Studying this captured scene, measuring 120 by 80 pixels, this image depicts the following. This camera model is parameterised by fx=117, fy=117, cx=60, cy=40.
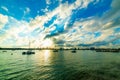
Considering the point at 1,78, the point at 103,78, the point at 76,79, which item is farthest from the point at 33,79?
the point at 103,78

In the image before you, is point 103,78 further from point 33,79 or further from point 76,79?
point 33,79

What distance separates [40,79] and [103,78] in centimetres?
1570

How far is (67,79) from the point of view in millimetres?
28375

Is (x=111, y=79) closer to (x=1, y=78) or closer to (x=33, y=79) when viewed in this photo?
(x=33, y=79)

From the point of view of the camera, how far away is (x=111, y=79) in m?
28.4

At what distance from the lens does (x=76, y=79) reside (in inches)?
1115

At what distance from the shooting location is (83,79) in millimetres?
27969

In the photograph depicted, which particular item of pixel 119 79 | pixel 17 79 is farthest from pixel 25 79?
pixel 119 79

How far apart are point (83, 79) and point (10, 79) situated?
57.7ft

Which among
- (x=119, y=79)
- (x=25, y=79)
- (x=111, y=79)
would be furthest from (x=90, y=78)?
(x=25, y=79)

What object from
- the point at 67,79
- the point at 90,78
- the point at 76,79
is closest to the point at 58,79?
the point at 67,79

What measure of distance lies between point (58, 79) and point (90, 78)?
25.9 feet

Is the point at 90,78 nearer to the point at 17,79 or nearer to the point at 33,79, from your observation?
the point at 33,79

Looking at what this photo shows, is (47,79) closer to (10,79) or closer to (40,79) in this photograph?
(40,79)
